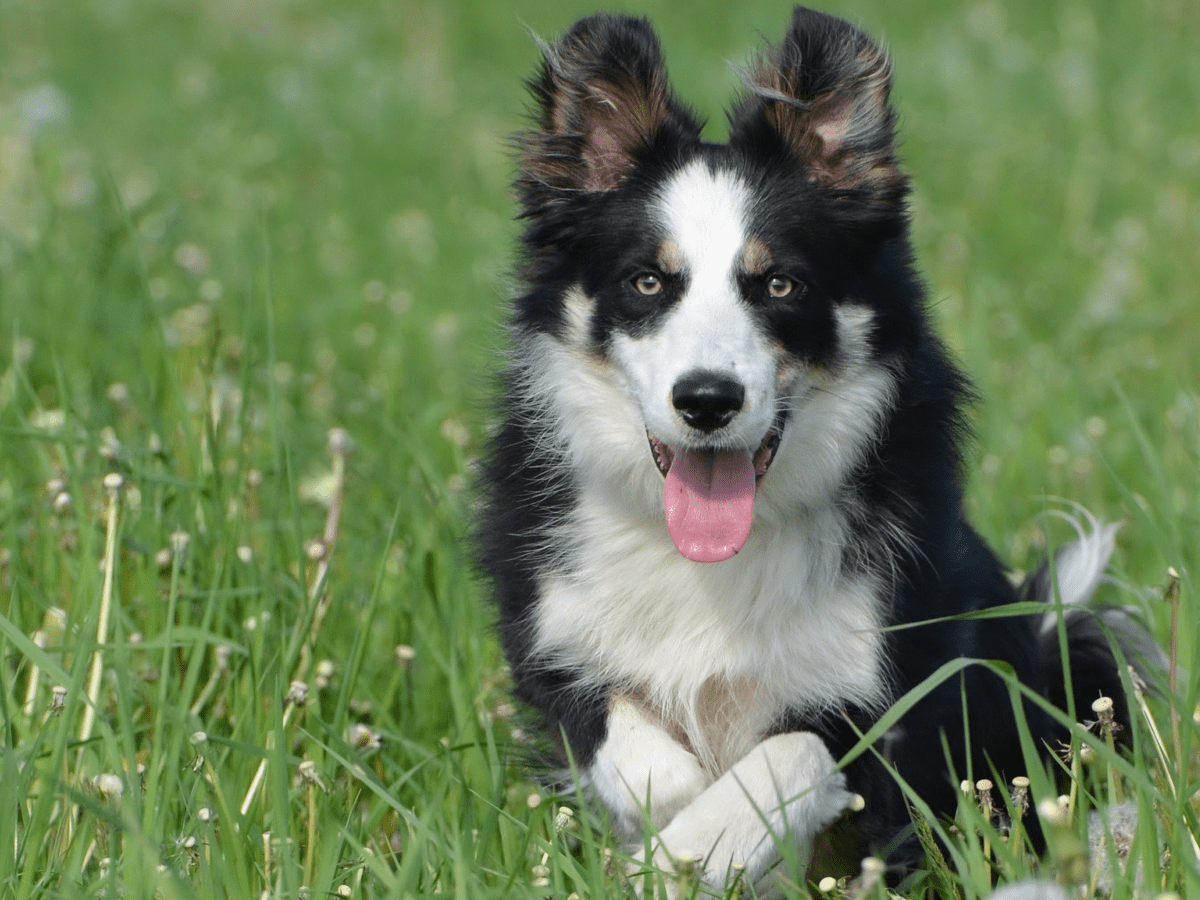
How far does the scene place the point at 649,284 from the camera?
9.14 ft

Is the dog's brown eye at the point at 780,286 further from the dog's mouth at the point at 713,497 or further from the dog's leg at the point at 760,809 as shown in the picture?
the dog's leg at the point at 760,809

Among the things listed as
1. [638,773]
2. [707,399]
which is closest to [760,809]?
[638,773]

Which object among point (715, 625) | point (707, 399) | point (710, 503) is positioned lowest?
point (715, 625)

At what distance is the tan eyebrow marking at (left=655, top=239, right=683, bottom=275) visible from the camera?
2.74m

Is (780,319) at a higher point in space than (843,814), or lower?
higher

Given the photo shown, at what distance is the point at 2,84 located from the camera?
8.95m

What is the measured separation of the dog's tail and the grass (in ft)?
0.43

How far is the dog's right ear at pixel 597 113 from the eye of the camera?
2.88 meters

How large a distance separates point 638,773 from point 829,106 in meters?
1.37

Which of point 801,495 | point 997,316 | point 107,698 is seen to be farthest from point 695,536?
point 997,316

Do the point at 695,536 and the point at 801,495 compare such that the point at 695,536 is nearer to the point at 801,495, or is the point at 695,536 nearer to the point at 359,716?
the point at 801,495

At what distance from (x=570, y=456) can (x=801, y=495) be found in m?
0.47

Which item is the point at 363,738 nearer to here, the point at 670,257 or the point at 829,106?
the point at 670,257

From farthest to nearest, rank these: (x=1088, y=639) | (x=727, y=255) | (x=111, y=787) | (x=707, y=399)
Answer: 1. (x=1088, y=639)
2. (x=727, y=255)
3. (x=707, y=399)
4. (x=111, y=787)
